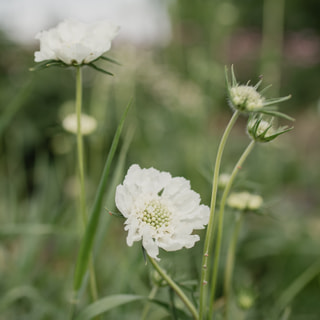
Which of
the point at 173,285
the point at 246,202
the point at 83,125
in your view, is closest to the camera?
the point at 173,285

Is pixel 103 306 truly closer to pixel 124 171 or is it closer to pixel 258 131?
pixel 258 131

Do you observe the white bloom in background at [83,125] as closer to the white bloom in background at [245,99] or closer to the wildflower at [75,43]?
the wildflower at [75,43]

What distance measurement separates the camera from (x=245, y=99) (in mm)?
555

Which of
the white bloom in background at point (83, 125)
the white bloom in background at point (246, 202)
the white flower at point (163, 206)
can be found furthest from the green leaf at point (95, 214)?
the white bloom in background at point (83, 125)

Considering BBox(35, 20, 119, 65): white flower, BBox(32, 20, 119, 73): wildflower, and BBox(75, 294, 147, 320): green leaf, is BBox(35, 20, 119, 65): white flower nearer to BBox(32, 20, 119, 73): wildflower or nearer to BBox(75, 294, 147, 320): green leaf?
BBox(32, 20, 119, 73): wildflower

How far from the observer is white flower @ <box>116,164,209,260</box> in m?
0.54

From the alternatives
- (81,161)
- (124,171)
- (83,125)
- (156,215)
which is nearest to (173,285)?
(156,215)

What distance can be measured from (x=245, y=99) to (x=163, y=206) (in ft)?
0.63

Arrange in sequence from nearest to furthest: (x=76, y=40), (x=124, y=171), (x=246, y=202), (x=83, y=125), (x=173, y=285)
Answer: (x=173, y=285), (x=76, y=40), (x=246, y=202), (x=83, y=125), (x=124, y=171)

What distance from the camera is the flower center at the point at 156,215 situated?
562mm

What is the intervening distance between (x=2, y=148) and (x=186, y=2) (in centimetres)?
417

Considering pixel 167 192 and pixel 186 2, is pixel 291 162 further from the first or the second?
pixel 186 2

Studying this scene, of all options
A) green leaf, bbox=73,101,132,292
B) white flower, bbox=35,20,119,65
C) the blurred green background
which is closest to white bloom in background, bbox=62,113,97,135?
the blurred green background

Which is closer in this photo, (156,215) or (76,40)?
(156,215)
